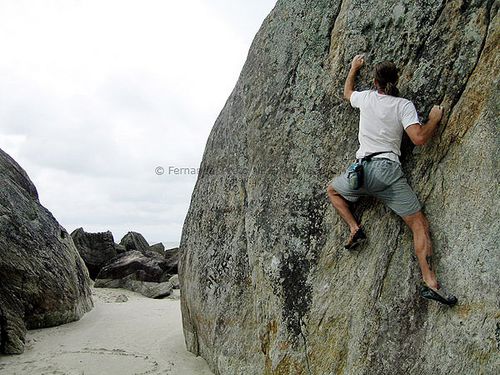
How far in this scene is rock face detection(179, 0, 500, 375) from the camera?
5539mm

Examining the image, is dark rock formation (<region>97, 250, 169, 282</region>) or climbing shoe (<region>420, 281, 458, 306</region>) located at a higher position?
dark rock formation (<region>97, 250, 169, 282</region>)

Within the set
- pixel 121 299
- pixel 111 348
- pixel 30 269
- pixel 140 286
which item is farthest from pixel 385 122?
pixel 140 286

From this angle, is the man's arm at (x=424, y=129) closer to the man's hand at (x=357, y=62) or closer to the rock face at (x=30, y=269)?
the man's hand at (x=357, y=62)

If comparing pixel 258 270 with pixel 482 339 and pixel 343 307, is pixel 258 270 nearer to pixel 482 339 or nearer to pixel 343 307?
pixel 343 307

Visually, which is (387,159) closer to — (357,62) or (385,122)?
(385,122)

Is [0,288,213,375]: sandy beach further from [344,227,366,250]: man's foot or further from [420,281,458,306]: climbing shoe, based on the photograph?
[420,281,458,306]: climbing shoe

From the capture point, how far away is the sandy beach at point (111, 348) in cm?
855

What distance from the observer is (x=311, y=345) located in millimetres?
6512

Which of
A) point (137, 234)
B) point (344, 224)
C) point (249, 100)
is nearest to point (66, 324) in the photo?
point (249, 100)

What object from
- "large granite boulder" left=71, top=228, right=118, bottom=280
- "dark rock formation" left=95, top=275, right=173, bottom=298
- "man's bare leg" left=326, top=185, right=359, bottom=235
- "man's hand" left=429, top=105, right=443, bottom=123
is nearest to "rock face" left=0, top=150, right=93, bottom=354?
"dark rock formation" left=95, top=275, right=173, bottom=298

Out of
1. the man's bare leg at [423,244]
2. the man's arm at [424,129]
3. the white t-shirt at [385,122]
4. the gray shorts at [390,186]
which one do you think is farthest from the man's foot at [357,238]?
the man's arm at [424,129]

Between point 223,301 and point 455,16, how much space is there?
5.82 metres

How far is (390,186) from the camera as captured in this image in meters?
6.01

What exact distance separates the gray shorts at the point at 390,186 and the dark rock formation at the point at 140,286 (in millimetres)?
14103
